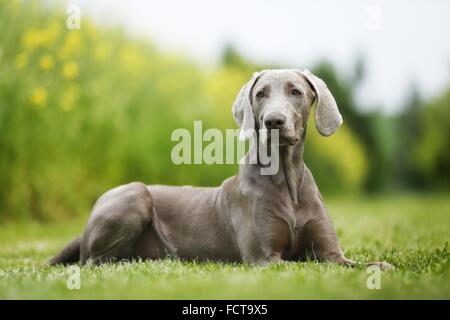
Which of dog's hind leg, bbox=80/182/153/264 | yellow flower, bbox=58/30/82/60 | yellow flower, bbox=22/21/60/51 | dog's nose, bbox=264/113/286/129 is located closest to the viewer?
dog's nose, bbox=264/113/286/129

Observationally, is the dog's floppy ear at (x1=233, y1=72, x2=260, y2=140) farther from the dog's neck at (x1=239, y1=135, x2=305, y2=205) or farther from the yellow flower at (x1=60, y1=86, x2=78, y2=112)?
the yellow flower at (x1=60, y1=86, x2=78, y2=112)

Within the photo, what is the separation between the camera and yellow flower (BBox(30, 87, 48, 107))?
32.4 ft

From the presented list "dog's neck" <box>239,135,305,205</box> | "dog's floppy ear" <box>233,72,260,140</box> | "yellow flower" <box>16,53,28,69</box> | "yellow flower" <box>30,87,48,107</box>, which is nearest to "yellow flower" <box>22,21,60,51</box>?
"yellow flower" <box>16,53,28,69</box>

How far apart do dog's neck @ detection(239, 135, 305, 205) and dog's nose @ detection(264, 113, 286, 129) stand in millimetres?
445

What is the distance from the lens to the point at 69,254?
6.53m

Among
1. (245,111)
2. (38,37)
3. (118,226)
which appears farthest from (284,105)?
(38,37)

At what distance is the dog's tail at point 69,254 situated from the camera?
21.3 feet

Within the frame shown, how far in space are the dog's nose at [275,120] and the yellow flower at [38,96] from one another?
19.0 feet

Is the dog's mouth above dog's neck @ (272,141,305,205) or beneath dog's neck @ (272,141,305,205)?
above

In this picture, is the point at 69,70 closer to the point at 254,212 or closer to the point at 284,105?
the point at 254,212

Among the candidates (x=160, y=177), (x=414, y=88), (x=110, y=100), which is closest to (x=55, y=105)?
(x=110, y=100)

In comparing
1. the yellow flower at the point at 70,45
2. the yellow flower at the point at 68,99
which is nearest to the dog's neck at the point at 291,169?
the yellow flower at the point at 70,45

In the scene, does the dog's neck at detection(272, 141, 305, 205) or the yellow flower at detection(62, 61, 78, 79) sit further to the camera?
the yellow flower at detection(62, 61, 78, 79)
